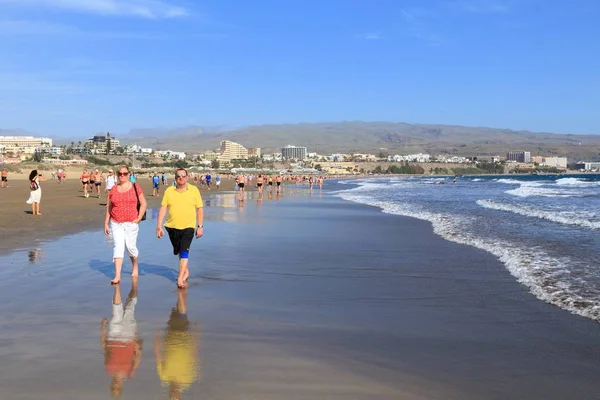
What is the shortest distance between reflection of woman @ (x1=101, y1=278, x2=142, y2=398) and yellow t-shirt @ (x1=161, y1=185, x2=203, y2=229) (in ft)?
4.47

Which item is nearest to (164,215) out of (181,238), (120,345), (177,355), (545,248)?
(181,238)

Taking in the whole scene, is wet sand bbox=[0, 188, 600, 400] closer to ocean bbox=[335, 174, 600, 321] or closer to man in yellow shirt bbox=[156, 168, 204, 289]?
ocean bbox=[335, 174, 600, 321]

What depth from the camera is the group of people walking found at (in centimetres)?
721

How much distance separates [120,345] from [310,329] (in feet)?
5.47

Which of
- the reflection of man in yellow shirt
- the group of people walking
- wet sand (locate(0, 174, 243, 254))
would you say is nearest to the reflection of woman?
the reflection of man in yellow shirt

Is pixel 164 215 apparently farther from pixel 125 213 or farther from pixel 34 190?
pixel 34 190

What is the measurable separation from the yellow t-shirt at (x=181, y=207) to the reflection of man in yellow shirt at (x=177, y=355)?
1.74 m

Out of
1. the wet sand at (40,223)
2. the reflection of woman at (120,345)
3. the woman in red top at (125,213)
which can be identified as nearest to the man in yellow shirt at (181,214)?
the woman in red top at (125,213)

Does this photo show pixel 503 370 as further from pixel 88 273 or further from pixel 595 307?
pixel 88 273

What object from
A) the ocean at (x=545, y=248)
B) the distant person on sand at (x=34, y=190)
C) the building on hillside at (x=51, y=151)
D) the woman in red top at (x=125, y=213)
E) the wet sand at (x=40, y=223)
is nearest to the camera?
the ocean at (x=545, y=248)

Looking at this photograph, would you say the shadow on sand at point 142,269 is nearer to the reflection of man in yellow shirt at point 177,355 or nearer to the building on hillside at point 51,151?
the reflection of man in yellow shirt at point 177,355

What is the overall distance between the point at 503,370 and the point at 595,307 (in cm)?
260

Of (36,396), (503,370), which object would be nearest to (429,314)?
(503,370)

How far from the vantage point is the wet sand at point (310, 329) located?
12.9ft
